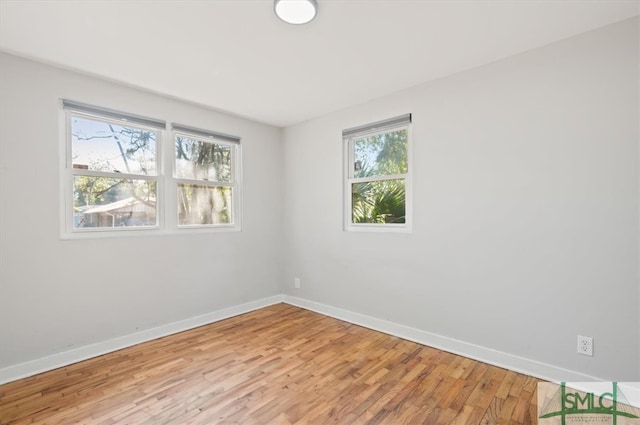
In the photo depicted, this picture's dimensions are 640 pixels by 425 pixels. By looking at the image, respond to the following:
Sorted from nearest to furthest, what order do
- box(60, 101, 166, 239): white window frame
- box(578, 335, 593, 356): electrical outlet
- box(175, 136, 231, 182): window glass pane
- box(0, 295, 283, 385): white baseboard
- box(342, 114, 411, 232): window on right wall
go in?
1. box(578, 335, 593, 356): electrical outlet
2. box(0, 295, 283, 385): white baseboard
3. box(60, 101, 166, 239): white window frame
4. box(342, 114, 411, 232): window on right wall
5. box(175, 136, 231, 182): window glass pane

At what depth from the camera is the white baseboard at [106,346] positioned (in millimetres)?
2221

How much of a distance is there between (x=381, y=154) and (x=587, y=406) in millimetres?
2537

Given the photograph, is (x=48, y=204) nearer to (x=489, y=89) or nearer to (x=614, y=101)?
(x=489, y=89)

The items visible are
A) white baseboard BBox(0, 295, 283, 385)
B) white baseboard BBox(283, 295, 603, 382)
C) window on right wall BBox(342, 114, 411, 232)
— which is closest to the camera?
white baseboard BBox(283, 295, 603, 382)

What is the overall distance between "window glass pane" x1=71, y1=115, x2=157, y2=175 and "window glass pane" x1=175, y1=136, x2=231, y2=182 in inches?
10.8

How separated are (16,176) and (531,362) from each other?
4.16 meters

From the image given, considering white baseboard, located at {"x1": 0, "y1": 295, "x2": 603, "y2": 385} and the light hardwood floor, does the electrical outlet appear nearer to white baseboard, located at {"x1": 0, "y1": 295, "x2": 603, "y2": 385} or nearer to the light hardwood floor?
white baseboard, located at {"x1": 0, "y1": 295, "x2": 603, "y2": 385}

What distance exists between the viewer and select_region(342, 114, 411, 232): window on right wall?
3.02m

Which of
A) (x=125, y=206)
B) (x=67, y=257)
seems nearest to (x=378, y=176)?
(x=125, y=206)

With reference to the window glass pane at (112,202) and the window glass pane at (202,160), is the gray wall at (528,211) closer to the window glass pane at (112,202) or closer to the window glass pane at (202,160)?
the window glass pane at (202,160)

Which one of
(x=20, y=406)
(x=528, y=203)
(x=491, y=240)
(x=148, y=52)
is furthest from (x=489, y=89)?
(x=20, y=406)

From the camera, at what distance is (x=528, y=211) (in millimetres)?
2250

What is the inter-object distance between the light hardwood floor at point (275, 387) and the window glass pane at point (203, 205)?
51.1 inches

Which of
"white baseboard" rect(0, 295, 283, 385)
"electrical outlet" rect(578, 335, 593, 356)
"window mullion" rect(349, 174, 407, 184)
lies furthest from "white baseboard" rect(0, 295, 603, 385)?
"window mullion" rect(349, 174, 407, 184)
